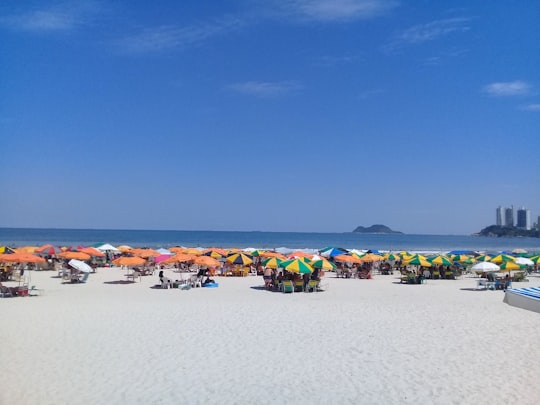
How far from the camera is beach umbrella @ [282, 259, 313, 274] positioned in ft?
54.6

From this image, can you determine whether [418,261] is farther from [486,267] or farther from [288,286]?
[288,286]

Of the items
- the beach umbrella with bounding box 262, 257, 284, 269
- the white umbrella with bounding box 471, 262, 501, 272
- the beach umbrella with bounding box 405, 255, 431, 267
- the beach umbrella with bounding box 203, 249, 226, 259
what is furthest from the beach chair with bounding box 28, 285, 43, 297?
the white umbrella with bounding box 471, 262, 501, 272

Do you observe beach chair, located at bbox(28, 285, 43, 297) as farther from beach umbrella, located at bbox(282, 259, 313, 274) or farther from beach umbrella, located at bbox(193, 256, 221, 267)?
beach umbrella, located at bbox(282, 259, 313, 274)

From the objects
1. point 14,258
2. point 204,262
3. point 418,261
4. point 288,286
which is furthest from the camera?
point 418,261

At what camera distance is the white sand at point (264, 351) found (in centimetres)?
673

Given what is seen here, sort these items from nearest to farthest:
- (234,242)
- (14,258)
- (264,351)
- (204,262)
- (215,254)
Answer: (264,351)
(14,258)
(204,262)
(215,254)
(234,242)

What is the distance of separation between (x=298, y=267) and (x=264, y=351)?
800cm

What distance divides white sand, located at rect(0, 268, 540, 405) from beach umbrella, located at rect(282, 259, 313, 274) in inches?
57.1

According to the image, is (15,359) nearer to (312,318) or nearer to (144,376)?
(144,376)

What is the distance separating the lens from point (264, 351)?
8836mm

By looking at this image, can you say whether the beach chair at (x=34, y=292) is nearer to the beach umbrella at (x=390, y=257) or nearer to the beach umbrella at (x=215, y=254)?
the beach umbrella at (x=215, y=254)

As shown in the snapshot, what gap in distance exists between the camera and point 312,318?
1216cm

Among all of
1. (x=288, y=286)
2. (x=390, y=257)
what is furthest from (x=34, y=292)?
(x=390, y=257)

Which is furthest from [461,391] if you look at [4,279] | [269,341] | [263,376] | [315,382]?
[4,279]
